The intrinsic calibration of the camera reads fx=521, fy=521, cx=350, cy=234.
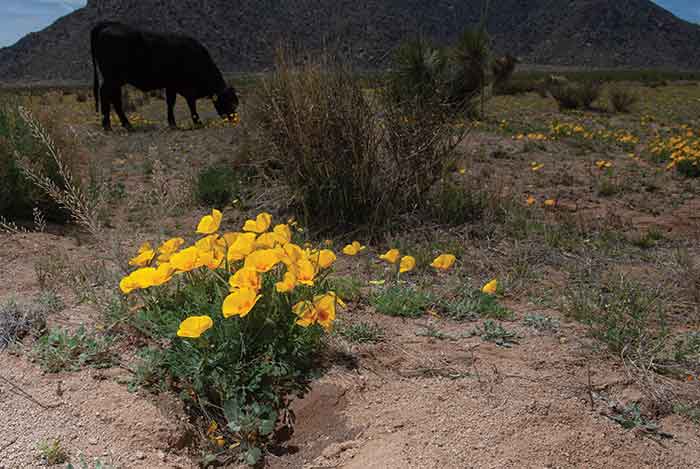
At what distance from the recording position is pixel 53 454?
154 centimetres

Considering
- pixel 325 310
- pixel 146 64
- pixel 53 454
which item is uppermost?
pixel 146 64

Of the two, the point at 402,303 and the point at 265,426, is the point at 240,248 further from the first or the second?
the point at 402,303

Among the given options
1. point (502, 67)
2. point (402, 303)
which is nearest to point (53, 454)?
point (402, 303)

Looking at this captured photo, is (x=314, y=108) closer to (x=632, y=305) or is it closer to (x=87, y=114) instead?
(x=632, y=305)

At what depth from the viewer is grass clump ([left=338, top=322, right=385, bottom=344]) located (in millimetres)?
2252

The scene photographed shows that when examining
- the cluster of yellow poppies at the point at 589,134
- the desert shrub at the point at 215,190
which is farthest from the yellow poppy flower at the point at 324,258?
the cluster of yellow poppies at the point at 589,134

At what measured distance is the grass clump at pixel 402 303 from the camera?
2559 millimetres

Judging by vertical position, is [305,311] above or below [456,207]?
above

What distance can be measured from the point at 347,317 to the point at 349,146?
189 cm

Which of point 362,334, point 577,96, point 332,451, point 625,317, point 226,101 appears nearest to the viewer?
point 332,451

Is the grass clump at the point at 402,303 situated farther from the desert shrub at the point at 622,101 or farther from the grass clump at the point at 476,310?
the desert shrub at the point at 622,101

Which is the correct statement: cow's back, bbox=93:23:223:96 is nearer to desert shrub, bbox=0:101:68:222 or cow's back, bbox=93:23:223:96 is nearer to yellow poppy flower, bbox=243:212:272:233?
desert shrub, bbox=0:101:68:222

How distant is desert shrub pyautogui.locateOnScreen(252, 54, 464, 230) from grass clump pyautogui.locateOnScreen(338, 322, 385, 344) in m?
1.81

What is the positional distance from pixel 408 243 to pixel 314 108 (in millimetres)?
1282
